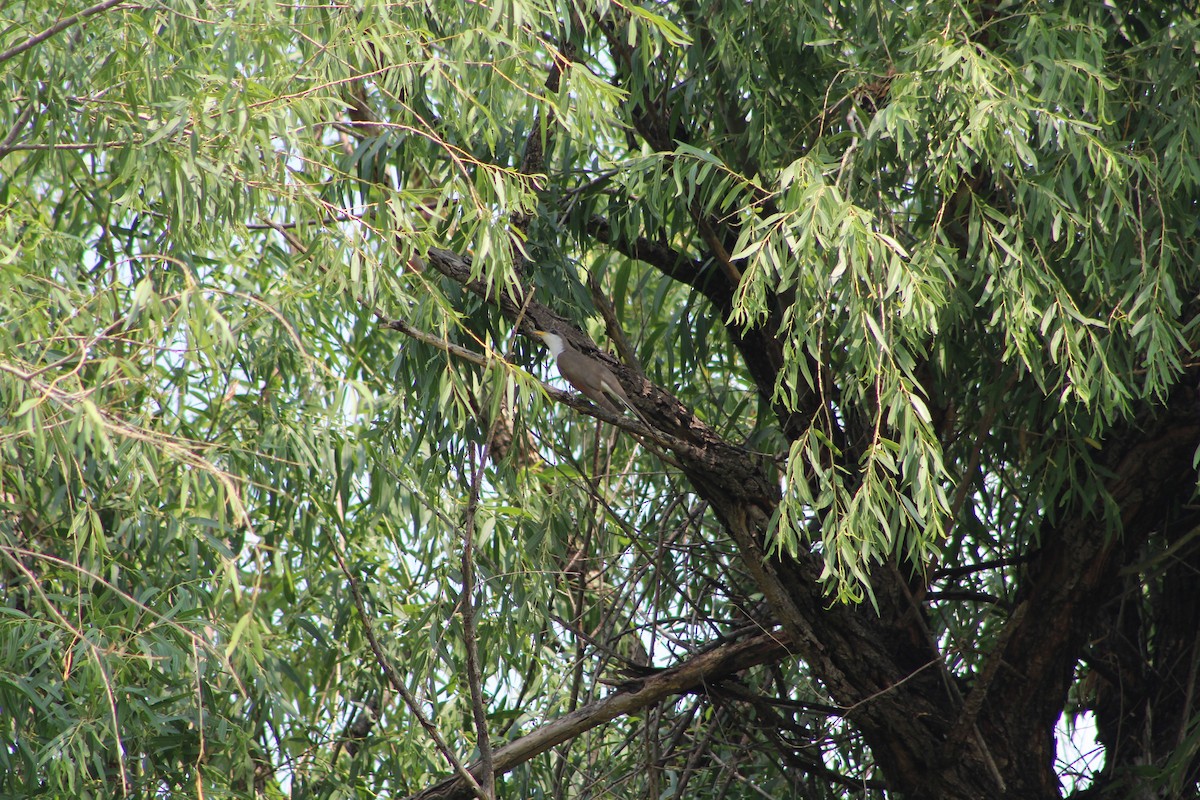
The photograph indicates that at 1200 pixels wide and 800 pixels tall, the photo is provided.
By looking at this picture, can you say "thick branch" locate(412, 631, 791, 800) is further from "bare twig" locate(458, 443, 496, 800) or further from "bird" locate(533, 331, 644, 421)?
"bird" locate(533, 331, 644, 421)

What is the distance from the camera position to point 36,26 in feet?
8.09

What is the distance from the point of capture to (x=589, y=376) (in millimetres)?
2518

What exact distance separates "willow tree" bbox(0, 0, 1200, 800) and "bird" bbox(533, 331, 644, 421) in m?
0.05

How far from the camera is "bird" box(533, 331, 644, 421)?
250cm

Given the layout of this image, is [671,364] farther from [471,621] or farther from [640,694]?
[471,621]

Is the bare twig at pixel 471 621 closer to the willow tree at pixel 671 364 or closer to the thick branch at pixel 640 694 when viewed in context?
the willow tree at pixel 671 364

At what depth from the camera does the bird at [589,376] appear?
2502mm

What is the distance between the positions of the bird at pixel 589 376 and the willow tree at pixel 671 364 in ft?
0.18

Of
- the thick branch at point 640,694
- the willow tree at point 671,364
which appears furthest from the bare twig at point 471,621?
the thick branch at point 640,694

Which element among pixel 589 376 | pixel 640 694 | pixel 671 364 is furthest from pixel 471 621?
pixel 671 364

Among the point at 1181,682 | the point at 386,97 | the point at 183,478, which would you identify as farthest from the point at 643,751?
the point at 386,97

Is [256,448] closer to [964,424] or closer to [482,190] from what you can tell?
[482,190]

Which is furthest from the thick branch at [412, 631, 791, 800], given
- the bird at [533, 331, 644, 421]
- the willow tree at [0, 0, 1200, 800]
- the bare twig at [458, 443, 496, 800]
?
the bird at [533, 331, 644, 421]

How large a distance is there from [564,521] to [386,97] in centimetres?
120
